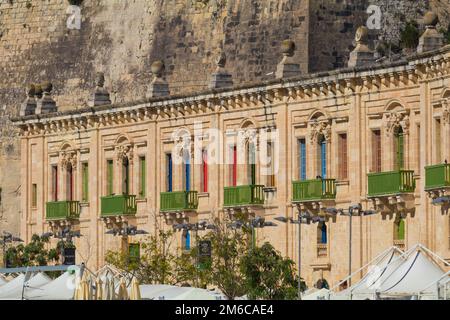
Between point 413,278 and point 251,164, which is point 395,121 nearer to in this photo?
point 251,164

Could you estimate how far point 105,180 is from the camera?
12700cm

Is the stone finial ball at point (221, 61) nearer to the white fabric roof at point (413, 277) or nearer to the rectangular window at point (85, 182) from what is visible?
the rectangular window at point (85, 182)

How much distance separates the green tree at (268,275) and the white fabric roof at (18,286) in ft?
22.2

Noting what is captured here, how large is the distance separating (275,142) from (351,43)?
9.76 meters

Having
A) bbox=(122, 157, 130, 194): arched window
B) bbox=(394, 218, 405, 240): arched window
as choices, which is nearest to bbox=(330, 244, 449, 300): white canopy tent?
bbox=(394, 218, 405, 240): arched window

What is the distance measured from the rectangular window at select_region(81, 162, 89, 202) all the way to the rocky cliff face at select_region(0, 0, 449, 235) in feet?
19.1

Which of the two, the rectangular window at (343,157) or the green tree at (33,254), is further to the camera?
the green tree at (33,254)

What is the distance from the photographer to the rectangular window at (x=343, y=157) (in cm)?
11169

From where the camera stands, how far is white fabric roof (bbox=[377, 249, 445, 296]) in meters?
90.3

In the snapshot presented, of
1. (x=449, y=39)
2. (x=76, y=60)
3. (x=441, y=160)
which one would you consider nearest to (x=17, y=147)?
(x=76, y=60)

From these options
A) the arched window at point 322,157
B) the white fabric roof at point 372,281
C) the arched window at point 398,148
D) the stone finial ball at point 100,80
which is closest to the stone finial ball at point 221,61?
the arched window at point 322,157

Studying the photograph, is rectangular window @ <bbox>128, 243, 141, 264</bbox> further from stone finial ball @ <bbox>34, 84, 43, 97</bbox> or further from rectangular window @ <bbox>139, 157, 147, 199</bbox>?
stone finial ball @ <bbox>34, 84, 43, 97</bbox>

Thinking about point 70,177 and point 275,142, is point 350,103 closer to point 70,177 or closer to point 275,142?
point 275,142

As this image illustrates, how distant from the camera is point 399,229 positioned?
108 meters
